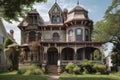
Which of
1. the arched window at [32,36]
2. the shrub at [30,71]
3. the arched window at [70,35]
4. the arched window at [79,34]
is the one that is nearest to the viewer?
the shrub at [30,71]

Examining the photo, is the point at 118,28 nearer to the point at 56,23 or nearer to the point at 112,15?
the point at 112,15

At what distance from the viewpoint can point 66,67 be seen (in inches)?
1431

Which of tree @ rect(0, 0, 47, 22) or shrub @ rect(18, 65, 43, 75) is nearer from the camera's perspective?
tree @ rect(0, 0, 47, 22)

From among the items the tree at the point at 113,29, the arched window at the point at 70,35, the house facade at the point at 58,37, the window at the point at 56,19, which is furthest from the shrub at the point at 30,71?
the tree at the point at 113,29

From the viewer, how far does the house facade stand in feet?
130

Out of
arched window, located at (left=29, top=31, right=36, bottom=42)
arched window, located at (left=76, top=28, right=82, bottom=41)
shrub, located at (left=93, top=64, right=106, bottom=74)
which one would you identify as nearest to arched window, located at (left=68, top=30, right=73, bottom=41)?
arched window, located at (left=76, top=28, right=82, bottom=41)

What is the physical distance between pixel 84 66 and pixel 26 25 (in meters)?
13.5

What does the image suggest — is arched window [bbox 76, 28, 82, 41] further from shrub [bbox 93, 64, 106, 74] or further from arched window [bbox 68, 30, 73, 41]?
shrub [bbox 93, 64, 106, 74]

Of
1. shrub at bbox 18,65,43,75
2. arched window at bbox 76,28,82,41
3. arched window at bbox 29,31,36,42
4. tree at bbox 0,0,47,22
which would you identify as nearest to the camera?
tree at bbox 0,0,47,22

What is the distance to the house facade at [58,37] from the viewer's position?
39.7 m

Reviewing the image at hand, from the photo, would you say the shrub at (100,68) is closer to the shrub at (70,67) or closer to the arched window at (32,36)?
the shrub at (70,67)

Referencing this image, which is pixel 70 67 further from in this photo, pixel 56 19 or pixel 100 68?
pixel 56 19

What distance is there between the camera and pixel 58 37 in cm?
4422

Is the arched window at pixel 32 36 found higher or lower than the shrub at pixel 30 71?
higher
